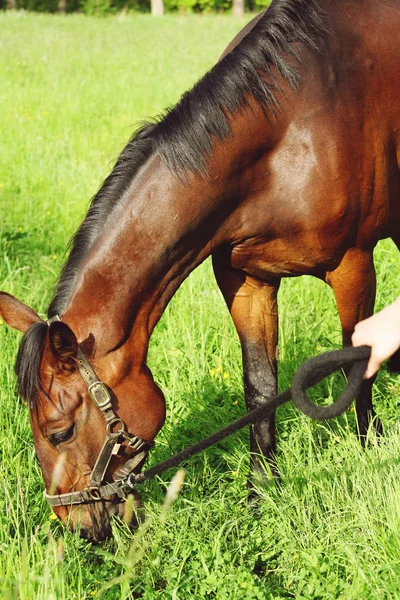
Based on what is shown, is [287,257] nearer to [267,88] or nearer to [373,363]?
[267,88]

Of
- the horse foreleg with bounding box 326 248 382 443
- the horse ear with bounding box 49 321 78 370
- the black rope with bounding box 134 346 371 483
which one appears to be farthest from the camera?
the horse foreleg with bounding box 326 248 382 443

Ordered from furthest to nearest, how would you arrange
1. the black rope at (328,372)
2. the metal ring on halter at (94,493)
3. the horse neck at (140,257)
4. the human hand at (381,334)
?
the metal ring on halter at (94,493)
the horse neck at (140,257)
the black rope at (328,372)
the human hand at (381,334)

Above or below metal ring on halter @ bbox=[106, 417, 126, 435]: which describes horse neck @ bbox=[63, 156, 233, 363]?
above

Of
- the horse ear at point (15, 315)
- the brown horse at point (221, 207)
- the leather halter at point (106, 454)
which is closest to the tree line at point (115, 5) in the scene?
the brown horse at point (221, 207)

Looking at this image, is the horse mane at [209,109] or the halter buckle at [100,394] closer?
the halter buckle at [100,394]

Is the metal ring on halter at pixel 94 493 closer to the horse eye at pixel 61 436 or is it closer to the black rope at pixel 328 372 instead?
the horse eye at pixel 61 436

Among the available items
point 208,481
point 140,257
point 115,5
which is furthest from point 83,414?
point 115,5

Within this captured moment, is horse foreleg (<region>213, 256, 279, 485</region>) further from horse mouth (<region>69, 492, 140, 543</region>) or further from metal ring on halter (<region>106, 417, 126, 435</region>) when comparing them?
metal ring on halter (<region>106, 417, 126, 435</region>)

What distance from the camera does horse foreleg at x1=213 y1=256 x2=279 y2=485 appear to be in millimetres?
3336

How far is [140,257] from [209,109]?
0.63 meters

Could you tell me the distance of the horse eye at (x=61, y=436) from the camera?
2.54m

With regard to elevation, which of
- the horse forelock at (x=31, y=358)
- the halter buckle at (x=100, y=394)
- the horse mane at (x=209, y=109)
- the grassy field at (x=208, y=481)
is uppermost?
the horse mane at (x=209, y=109)

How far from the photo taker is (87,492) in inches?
104

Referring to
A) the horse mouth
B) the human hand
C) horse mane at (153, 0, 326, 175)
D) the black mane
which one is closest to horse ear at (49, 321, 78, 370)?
the black mane
